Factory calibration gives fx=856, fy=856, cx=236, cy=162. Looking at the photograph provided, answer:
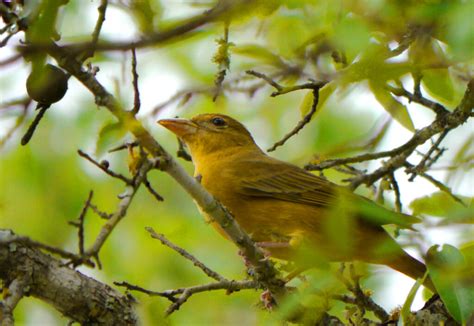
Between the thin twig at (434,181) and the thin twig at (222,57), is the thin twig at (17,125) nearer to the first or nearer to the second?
the thin twig at (222,57)

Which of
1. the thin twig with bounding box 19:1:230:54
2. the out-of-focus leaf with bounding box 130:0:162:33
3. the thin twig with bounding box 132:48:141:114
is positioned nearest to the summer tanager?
the thin twig with bounding box 132:48:141:114

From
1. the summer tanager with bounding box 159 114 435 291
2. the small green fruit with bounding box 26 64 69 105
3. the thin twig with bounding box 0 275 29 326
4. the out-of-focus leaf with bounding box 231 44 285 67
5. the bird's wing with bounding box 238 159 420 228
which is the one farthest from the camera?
the bird's wing with bounding box 238 159 420 228

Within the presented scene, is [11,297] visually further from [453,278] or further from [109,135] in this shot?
[453,278]

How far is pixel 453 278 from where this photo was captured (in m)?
2.73

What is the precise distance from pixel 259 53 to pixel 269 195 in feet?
9.22

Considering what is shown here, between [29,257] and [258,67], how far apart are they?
1686 millimetres

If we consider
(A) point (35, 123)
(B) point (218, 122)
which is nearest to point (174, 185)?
(B) point (218, 122)

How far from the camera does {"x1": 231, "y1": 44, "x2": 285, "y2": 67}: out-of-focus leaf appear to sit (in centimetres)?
305

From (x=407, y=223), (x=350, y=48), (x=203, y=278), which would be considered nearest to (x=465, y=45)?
(x=350, y=48)

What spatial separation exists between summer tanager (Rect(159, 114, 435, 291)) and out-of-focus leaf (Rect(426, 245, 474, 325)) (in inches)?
65.9

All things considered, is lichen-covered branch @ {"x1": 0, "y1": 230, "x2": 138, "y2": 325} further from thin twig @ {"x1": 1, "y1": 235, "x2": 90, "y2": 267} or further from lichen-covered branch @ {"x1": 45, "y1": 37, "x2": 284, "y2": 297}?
thin twig @ {"x1": 1, "y1": 235, "x2": 90, "y2": 267}

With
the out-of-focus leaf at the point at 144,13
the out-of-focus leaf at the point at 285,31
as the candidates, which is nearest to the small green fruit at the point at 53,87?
the out-of-focus leaf at the point at 144,13

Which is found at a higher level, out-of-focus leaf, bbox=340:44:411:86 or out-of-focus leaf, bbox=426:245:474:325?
out-of-focus leaf, bbox=340:44:411:86

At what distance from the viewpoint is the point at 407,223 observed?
105 inches
